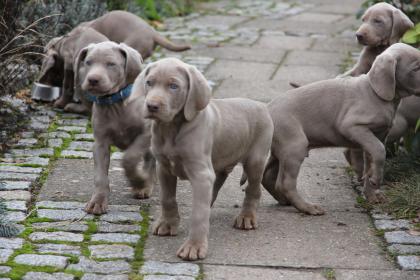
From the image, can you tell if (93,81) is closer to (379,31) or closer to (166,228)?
(166,228)

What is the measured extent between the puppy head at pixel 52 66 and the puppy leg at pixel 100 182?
254cm

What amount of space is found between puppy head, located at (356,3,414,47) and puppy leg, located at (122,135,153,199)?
2.18 m

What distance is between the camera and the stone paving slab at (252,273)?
4445 millimetres

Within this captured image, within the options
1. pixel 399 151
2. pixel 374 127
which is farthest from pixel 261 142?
pixel 399 151

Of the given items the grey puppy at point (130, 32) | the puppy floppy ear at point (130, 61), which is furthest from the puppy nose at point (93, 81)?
the grey puppy at point (130, 32)

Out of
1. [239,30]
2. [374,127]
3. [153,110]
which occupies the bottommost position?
[239,30]

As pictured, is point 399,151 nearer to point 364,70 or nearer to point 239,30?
point 364,70

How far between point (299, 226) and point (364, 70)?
6.31 ft

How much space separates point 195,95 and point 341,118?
1.41m

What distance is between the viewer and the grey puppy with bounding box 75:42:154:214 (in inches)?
219

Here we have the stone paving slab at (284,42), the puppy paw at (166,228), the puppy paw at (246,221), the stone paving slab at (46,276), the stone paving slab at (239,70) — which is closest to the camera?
the stone paving slab at (46,276)

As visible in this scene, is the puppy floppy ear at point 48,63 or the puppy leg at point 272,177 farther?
the puppy floppy ear at point 48,63

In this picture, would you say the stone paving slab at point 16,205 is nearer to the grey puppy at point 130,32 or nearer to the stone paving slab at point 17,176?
the stone paving slab at point 17,176

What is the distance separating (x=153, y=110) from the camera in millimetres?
4582
